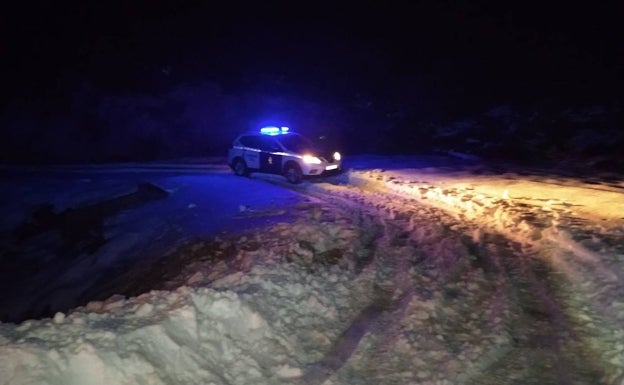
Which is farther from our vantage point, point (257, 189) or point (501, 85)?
point (501, 85)

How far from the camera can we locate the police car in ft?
53.8

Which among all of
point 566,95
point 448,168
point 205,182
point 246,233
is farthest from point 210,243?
point 566,95

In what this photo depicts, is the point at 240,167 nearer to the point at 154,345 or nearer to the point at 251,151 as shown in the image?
the point at 251,151

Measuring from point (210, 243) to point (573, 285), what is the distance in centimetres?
666

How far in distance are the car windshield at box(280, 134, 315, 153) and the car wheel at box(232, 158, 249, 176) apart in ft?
7.43

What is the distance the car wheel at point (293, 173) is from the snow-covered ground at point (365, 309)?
15.9 ft

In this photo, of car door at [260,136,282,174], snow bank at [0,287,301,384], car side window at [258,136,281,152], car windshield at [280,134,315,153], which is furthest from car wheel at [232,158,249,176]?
snow bank at [0,287,301,384]

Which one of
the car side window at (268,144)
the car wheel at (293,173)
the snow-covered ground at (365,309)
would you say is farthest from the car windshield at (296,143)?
the snow-covered ground at (365,309)

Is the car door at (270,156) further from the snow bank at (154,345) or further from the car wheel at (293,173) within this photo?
the snow bank at (154,345)

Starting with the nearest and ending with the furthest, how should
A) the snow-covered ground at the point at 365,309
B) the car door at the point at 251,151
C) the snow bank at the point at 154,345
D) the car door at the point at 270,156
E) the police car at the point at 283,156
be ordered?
the snow bank at the point at 154,345, the snow-covered ground at the point at 365,309, the police car at the point at 283,156, the car door at the point at 270,156, the car door at the point at 251,151

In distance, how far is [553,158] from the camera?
21.4 meters

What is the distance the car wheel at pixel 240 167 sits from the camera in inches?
746

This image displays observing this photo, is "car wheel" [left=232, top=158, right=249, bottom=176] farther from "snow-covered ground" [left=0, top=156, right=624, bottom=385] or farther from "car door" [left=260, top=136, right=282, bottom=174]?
"snow-covered ground" [left=0, top=156, right=624, bottom=385]

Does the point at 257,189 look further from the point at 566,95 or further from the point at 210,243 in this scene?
the point at 566,95
